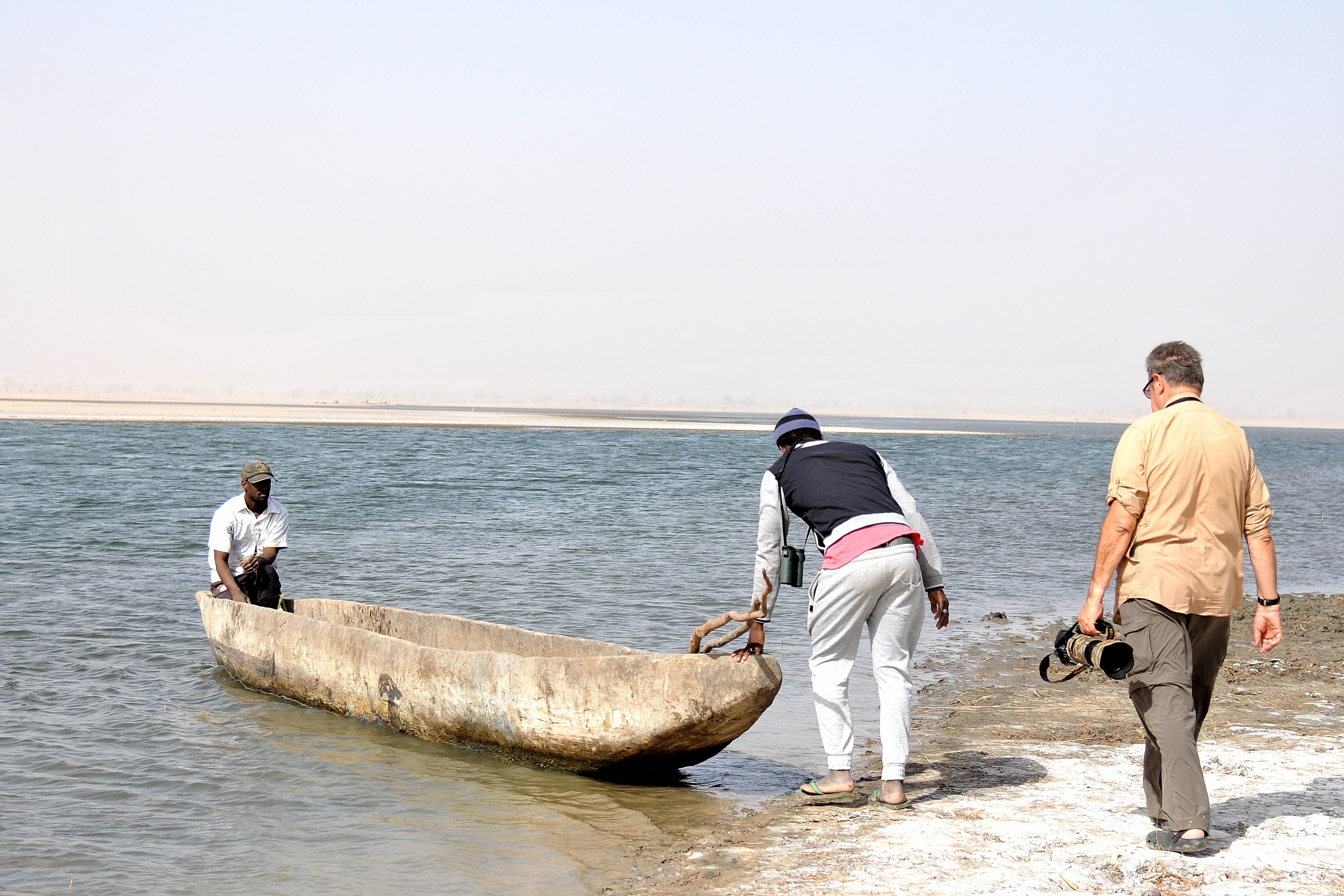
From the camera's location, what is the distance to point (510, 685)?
240 inches

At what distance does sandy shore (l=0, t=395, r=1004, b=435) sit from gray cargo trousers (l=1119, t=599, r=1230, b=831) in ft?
204

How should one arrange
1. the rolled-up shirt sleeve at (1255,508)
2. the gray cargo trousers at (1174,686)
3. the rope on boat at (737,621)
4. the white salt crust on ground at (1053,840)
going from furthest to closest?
the rope on boat at (737,621), the rolled-up shirt sleeve at (1255,508), the gray cargo trousers at (1174,686), the white salt crust on ground at (1053,840)

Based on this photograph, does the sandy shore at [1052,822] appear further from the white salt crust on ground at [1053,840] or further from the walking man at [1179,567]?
the walking man at [1179,567]

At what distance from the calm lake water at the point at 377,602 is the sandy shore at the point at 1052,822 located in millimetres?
615

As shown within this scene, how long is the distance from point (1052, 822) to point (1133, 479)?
161 centimetres

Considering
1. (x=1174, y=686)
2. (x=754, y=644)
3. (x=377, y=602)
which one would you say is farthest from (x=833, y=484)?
(x=377, y=602)

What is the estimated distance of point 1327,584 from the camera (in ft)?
45.4

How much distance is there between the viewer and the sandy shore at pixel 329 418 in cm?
6562

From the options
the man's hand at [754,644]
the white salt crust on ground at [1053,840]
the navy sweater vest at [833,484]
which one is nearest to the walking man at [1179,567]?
the white salt crust on ground at [1053,840]

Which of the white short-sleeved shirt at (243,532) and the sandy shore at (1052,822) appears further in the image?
the white short-sleeved shirt at (243,532)

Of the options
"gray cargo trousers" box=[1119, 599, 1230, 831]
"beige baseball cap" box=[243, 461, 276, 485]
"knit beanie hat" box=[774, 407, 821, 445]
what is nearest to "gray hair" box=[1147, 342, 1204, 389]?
"gray cargo trousers" box=[1119, 599, 1230, 831]

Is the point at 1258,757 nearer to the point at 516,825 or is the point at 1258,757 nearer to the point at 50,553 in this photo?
the point at 516,825

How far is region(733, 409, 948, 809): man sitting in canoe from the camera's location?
489cm

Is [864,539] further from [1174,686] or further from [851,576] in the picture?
[1174,686]
